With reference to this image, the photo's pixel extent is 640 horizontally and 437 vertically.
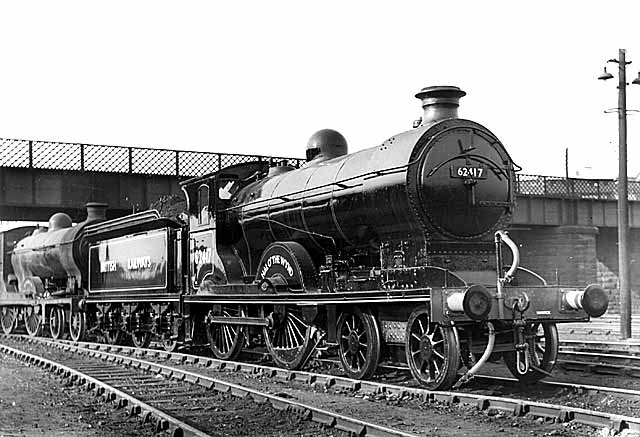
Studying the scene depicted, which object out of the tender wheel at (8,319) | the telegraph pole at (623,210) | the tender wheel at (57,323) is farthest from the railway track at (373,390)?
the tender wheel at (8,319)

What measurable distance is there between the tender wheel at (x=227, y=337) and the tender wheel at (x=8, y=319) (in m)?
12.0

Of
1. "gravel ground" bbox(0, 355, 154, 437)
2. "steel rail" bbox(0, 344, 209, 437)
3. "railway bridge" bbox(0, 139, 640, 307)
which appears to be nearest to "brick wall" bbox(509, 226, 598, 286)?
"railway bridge" bbox(0, 139, 640, 307)

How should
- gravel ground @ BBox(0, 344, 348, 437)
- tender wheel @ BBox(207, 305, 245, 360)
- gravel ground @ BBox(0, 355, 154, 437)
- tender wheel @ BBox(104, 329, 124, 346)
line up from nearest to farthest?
1. gravel ground @ BBox(0, 344, 348, 437)
2. gravel ground @ BBox(0, 355, 154, 437)
3. tender wheel @ BBox(207, 305, 245, 360)
4. tender wheel @ BBox(104, 329, 124, 346)

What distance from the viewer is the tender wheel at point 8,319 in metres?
23.8

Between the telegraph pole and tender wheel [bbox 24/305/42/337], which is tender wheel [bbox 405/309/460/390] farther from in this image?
tender wheel [bbox 24/305/42/337]

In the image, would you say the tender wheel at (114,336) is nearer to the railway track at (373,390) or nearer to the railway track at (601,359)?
the railway track at (373,390)

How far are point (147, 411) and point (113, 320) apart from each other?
1014 centimetres

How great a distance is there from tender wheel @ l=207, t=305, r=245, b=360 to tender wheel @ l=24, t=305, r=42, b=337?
9440 millimetres

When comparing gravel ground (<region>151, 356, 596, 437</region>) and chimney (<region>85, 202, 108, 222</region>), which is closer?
gravel ground (<region>151, 356, 596, 437</region>)

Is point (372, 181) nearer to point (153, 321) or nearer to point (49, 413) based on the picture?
point (49, 413)

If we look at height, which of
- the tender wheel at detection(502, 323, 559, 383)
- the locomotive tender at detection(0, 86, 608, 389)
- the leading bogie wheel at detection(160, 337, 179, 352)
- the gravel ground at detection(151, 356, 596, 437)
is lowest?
the leading bogie wheel at detection(160, 337, 179, 352)

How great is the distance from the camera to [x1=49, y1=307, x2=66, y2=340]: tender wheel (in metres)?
20.2

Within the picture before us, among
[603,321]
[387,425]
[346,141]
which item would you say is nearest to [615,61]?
[346,141]

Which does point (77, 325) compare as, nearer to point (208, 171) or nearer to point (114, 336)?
point (114, 336)
